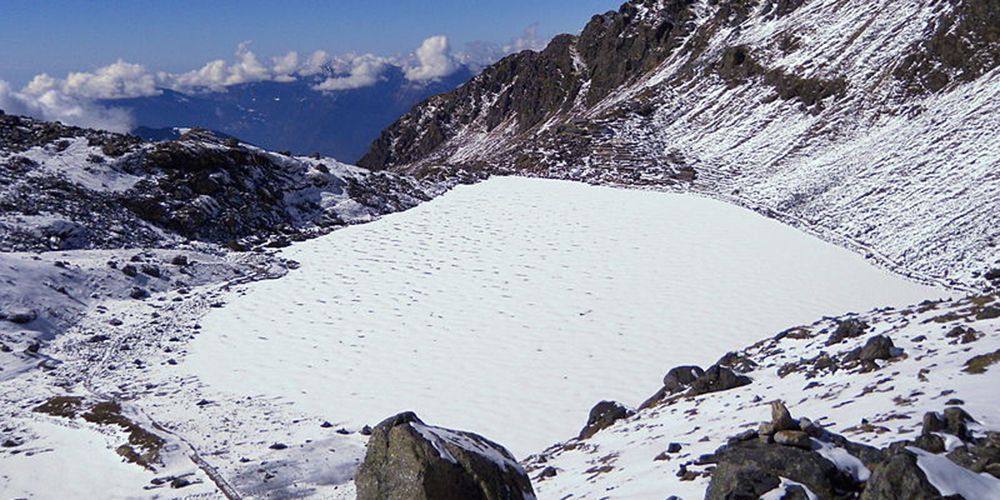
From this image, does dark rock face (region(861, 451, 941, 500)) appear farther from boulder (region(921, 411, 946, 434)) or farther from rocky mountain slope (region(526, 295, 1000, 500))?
boulder (region(921, 411, 946, 434))

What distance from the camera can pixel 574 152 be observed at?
5669 cm

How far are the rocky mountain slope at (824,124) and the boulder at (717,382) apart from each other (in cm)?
1440

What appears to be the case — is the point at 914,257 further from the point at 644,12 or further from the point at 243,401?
the point at 644,12

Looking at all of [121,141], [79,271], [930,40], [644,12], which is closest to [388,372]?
[79,271]

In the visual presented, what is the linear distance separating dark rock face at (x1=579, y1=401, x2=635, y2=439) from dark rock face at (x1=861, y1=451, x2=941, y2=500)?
784 cm

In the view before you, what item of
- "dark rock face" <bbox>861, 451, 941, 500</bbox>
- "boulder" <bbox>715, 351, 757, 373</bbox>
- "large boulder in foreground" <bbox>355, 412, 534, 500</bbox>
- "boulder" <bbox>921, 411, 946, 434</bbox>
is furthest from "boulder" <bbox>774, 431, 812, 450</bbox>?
"boulder" <bbox>715, 351, 757, 373</bbox>

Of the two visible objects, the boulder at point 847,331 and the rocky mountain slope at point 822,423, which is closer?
the rocky mountain slope at point 822,423

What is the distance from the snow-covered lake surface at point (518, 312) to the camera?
55.4 feet

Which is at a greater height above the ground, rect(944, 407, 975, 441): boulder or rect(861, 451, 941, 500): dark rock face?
rect(861, 451, 941, 500): dark rock face

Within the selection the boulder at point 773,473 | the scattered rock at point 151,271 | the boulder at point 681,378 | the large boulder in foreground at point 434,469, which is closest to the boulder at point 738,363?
the boulder at point 681,378

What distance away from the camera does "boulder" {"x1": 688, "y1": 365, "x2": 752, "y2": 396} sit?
47.0 feet

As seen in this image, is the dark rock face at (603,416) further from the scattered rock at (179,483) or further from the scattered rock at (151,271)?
the scattered rock at (151,271)

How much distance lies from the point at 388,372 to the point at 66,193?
22641 mm

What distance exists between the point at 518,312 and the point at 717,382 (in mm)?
9234
